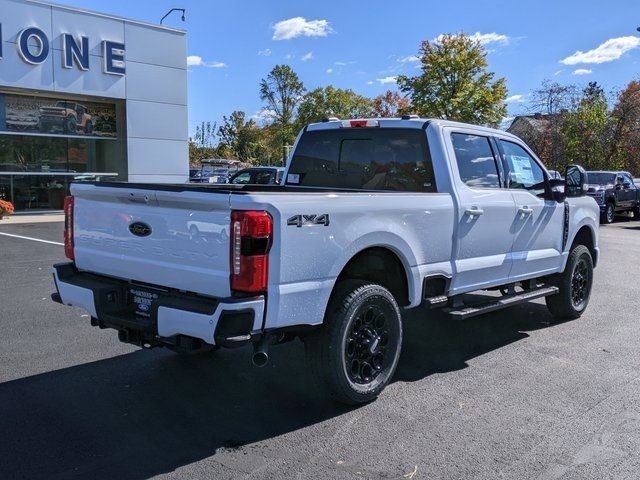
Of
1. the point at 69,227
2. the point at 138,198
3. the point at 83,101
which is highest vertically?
the point at 83,101

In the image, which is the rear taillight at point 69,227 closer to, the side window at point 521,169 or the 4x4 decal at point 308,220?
the 4x4 decal at point 308,220

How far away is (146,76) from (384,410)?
2005 centimetres

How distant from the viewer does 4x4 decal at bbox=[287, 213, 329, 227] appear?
145 inches

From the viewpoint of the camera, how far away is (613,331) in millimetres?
6551

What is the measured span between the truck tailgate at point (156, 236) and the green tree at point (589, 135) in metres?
32.9

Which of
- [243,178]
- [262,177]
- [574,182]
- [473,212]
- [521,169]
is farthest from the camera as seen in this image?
[243,178]

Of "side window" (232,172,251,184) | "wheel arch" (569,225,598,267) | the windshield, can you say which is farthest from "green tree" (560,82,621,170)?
"wheel arch" (569,225,598,267)

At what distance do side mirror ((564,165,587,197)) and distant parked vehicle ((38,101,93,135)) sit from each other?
1868 cm

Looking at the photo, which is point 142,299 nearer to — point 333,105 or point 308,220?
point 308,220

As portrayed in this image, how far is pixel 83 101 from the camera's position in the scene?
21.2 metres

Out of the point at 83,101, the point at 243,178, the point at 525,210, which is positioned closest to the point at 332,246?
the point at 525,210

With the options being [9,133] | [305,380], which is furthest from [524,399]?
[9,133]

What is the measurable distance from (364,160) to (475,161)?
3.41ft

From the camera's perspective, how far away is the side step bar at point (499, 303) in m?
5.07
